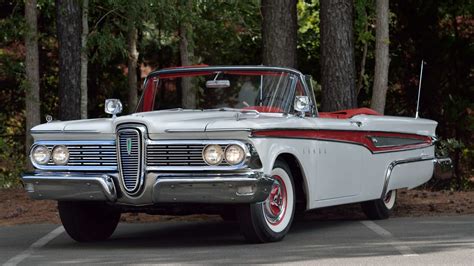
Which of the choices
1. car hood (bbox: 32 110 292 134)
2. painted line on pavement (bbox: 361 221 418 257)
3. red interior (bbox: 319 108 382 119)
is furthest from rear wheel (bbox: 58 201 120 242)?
painted line on pavement (bbox: 361 221 418 257)

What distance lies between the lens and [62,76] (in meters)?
18.2

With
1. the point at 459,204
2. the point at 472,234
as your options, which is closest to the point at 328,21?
the point at 459,204

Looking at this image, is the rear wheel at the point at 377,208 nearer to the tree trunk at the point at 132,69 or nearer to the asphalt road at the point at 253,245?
the asphalt road at the point at 253,245

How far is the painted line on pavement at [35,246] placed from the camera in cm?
978

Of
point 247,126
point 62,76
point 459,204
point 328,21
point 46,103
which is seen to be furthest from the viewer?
point 46,103

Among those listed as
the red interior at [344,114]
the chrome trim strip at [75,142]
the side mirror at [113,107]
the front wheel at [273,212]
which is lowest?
the front wheel at [273,212]

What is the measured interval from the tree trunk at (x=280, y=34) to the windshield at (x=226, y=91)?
4553mm

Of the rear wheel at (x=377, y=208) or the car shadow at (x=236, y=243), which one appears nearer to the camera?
the car shadow at (x=236, y=243)

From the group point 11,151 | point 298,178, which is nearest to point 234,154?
point 298,178

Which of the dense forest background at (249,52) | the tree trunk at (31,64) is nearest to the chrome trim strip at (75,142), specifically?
the tree trunk at (31,64)

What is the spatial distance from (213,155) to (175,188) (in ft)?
1.48

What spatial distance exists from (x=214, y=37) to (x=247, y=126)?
767 inches

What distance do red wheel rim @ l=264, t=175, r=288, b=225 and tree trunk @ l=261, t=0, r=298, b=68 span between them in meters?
6.04

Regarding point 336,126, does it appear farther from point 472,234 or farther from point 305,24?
point 305,24
